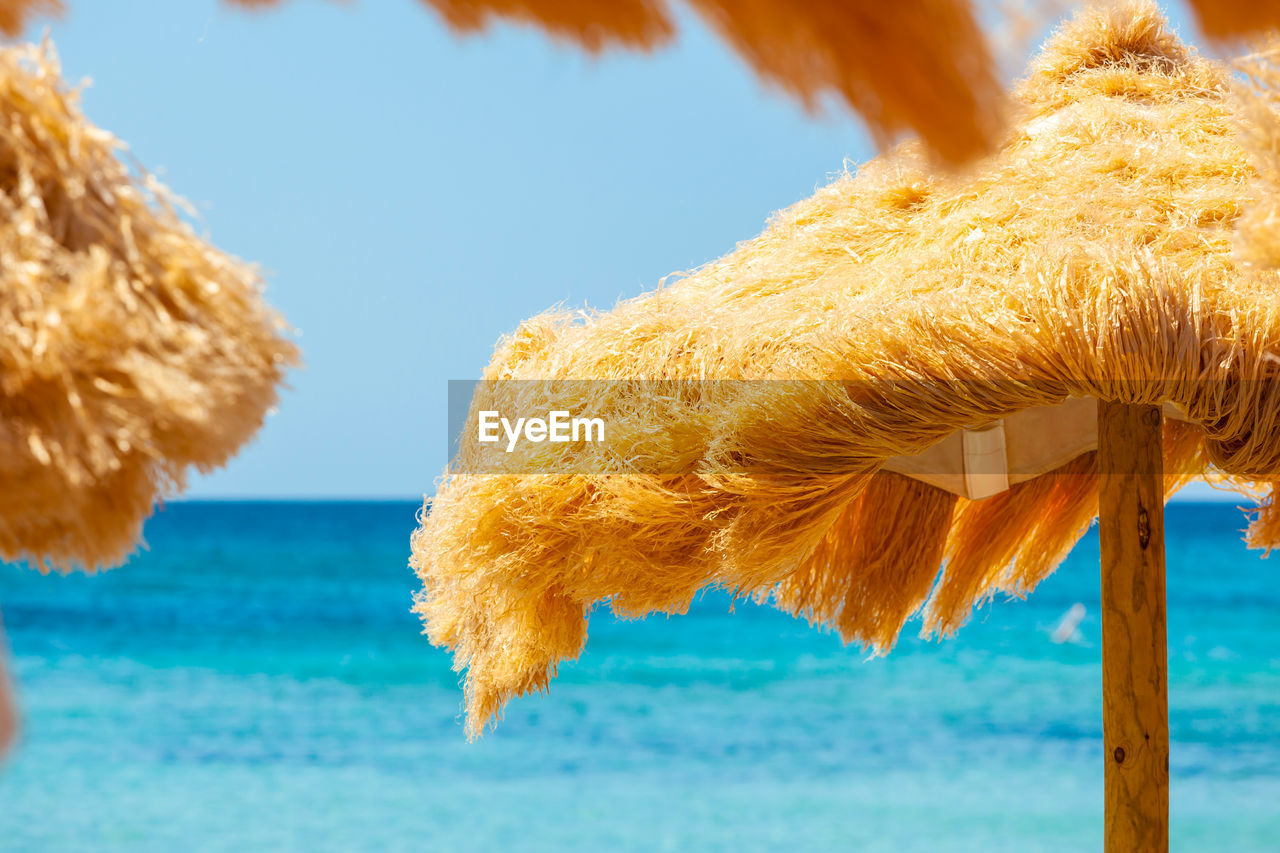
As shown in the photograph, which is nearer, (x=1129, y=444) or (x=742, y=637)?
(x=1129, y=444)

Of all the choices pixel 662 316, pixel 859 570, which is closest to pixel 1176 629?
pixel 859 570

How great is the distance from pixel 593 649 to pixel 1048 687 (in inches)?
209

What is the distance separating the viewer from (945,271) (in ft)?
6.93

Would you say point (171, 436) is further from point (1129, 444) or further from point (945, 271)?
point (1129, 444)

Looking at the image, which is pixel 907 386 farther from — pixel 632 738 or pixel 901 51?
pixel 632 738

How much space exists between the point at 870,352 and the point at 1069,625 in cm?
1463

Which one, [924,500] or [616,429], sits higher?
[924,500]

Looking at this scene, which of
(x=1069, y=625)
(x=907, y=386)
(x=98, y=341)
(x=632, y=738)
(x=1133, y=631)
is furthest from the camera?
(x=1069, y=625)

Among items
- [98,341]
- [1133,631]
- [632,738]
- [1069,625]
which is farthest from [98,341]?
[1069,625]

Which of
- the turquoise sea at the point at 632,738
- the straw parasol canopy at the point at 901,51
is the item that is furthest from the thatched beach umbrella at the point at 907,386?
the turquoise sea at the point at 632,738

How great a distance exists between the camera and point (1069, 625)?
49.9 feet

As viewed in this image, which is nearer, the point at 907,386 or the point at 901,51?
the point at 901,51

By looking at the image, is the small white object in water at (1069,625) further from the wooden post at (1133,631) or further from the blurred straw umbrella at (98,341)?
the blurred straw umbrella at (98,341)

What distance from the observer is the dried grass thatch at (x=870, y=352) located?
6.16 feet
